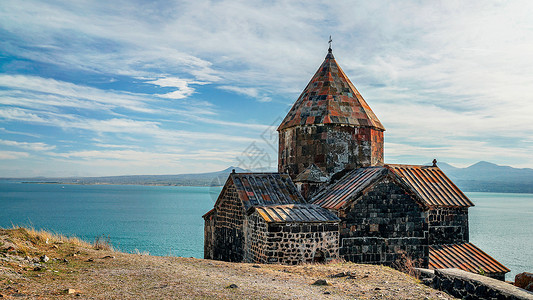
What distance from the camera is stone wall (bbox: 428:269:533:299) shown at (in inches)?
270

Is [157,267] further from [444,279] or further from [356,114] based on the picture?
[356,114]

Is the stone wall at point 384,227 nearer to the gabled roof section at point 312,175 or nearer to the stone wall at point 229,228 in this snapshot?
the gabled roof section at point 312,175

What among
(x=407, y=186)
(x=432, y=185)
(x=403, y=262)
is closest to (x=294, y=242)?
(x=403, y=262)

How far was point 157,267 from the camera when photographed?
8562 millimetres

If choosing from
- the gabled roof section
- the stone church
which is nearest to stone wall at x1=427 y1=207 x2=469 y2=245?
the stone church

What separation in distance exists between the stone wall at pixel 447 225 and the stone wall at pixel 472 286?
284 inches

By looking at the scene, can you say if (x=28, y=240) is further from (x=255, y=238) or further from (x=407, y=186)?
(x=407, y=186)

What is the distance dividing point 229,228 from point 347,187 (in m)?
4.55

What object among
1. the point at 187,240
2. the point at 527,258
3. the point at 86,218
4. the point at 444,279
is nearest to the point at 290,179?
the point at 444,279

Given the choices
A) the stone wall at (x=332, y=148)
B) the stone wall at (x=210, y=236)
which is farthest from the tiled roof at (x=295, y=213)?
the stone wall at (x=210, y=236)

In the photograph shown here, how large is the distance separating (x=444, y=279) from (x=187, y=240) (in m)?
36.0

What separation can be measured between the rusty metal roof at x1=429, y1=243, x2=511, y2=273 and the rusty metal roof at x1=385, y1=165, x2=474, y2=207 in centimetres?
172

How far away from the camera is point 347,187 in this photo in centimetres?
1321

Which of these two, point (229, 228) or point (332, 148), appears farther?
point (332, 148)
